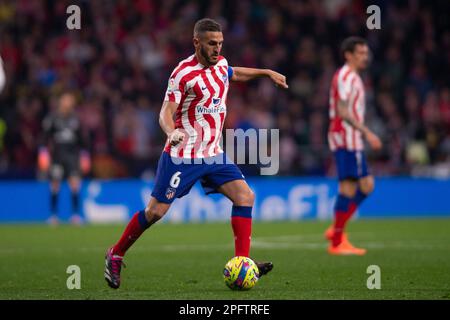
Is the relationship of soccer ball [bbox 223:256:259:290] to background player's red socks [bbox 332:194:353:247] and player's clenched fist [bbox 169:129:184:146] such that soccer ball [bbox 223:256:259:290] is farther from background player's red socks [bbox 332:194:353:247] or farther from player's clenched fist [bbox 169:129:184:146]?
background player's red socks [bbox 332:194:353:247]

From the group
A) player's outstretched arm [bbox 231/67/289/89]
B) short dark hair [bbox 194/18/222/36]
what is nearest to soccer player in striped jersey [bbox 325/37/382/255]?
player's outstretched arm [bbox 231/67/289/89]

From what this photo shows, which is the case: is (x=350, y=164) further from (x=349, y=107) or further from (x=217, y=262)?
(x=217, y=262)

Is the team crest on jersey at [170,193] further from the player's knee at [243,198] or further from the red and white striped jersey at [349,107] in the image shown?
the red and white striped jersey at [349,107]

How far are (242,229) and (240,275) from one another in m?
0.52

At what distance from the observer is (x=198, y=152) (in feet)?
24.5

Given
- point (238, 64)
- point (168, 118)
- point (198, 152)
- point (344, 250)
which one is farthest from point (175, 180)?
point (238, 64)

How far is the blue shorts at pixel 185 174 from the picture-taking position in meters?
7.37

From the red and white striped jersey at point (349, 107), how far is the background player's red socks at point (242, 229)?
345cm

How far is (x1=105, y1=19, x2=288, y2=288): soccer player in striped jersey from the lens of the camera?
7371 mm

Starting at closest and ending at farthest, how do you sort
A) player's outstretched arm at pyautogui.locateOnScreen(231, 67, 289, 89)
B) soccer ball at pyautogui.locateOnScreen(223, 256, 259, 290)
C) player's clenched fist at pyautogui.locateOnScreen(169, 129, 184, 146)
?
player's clenched fist at pyautogui.locateOnScreen(169, 129, 184, 146)
soccer ball at pyautogui.locateOnScreen(223, 256, 259, 290)
player's outstretched arm at pyautogui.locateOnScreen(231, 67, 289, 89)

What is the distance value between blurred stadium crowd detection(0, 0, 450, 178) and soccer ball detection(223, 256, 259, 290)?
10.8 meters

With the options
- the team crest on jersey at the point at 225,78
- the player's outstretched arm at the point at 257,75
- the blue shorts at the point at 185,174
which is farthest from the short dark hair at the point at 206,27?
the blue shorts at the point at 185,174

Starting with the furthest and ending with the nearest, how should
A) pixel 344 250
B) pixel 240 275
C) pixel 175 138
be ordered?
pixel 344 250
pixel 240 275
pixel 175 138
